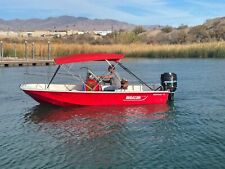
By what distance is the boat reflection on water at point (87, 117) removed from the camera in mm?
17359

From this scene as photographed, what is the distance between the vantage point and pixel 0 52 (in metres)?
57.1

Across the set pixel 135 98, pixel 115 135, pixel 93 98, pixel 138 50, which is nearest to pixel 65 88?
pixel 93 98

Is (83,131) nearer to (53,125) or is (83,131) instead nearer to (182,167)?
(53,125)

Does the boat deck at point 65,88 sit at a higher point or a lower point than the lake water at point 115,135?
higher

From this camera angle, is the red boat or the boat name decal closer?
the red boat

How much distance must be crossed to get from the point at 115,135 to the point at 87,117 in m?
3.60

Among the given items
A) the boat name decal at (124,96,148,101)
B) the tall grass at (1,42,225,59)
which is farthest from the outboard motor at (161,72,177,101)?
the tall grass at (1,42,225,59)

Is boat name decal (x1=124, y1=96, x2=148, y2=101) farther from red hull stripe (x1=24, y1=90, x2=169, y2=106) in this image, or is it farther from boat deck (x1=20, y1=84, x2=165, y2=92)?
boat deck (x1=20, y1=84, x2=165, y2=92)

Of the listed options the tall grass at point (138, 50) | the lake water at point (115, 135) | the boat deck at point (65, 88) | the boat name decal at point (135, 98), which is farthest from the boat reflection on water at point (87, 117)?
the tall grass at point (138, 50)

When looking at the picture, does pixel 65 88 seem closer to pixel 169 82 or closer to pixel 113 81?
pixel 113 81

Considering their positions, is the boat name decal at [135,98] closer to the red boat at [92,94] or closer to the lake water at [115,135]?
the red boat at [92,94]

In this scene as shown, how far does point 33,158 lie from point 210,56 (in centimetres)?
4655

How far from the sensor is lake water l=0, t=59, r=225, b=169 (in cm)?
1349

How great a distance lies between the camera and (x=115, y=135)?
16594 millimetres
